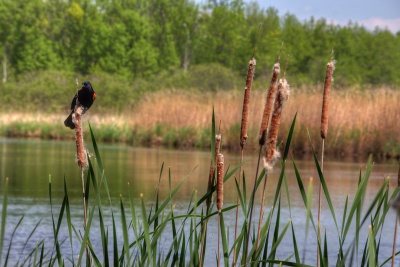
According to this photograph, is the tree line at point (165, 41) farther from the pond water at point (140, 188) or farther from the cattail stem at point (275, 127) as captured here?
the cattail stem at point (275, 127)

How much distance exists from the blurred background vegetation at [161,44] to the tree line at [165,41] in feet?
0.23

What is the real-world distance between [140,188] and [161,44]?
54.7 metres

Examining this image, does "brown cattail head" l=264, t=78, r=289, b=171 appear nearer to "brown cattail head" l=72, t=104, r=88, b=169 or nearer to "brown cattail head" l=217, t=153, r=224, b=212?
"brown cattail head" l=217, t=153, r=224, b=212

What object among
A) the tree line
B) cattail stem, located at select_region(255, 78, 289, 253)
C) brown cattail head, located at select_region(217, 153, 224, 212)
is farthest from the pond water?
the tree line

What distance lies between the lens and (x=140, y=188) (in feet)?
33.6

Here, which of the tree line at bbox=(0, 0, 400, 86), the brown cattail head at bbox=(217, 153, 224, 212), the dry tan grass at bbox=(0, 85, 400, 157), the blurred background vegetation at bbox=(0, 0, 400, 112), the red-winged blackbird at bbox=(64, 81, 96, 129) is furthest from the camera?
the tree line at bbox=(0, 0, 400, 86)

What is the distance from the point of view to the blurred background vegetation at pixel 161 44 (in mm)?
53531

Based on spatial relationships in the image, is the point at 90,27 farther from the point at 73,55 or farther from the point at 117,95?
the point at 117,95

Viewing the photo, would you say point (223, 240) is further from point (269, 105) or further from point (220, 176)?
point (269, 105)

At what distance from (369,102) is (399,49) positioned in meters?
40.5

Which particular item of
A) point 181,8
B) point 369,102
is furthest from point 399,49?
point 369,102

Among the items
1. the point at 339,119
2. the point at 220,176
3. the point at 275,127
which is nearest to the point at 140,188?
the point at 339,119

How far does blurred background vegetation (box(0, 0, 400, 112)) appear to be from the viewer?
5353 centimetres

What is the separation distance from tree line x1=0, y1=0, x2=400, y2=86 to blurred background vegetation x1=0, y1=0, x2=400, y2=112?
7 cm
